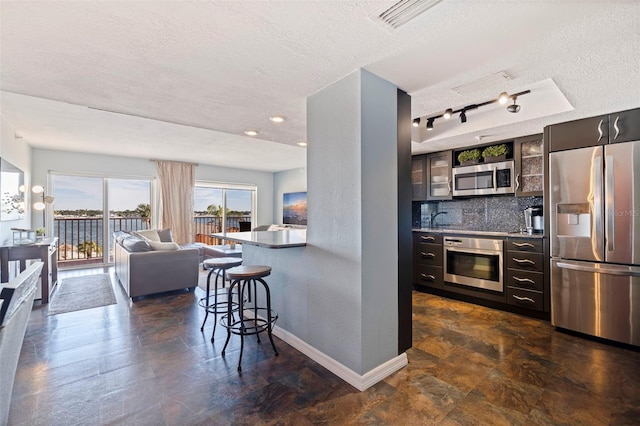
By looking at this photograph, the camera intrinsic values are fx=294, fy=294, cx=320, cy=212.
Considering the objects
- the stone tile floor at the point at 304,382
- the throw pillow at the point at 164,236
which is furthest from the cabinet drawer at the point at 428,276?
the throw pillow at the point at 164,236

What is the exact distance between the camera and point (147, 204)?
23.5 ft

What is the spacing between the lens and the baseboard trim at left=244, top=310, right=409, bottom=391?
206cm

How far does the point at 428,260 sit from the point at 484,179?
4.49 ft

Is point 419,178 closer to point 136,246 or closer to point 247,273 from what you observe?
point 247,273

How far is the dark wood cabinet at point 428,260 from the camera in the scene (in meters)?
4.21

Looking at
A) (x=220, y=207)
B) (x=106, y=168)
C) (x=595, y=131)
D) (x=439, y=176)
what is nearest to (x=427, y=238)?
(x=439, y=176)

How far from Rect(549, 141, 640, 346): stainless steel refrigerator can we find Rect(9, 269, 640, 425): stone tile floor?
0.85 feet

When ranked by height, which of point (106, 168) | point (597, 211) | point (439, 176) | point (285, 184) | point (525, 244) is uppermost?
point (106, 168)

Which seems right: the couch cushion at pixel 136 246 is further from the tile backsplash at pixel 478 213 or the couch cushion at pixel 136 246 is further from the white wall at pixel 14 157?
the tile backsplash at pixel 478 213

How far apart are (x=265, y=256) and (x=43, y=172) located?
19.1ft

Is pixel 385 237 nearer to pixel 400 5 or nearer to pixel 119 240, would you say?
pixel 400 5

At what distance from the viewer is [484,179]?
4.04 metres

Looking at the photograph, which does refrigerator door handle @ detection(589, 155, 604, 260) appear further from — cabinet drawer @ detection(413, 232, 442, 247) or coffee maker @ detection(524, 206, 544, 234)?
cabinet drawer @ detection(413, 232, 442, 247)

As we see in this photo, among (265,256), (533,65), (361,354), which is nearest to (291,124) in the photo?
(265,256)
